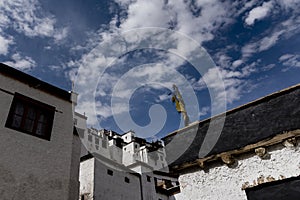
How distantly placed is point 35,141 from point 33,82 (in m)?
2.80

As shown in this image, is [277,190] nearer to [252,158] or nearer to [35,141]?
[252,158]

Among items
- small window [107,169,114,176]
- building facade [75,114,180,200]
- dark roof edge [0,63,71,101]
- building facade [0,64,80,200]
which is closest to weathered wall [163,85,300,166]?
building facade [75,114,180,200]

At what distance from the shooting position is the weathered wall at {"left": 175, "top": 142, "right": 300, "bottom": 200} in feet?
19.4

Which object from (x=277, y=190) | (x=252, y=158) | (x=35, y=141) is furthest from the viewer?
(x=35, y=141)

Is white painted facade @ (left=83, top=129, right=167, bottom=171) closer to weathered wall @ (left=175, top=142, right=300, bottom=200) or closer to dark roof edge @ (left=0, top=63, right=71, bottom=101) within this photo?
dark roof edge @ (left=0, top=63, right=71, bottom=101)

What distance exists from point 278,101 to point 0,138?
31.1 feet

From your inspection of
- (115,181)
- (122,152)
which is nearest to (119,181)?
(115,181)

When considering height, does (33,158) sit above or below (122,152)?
below

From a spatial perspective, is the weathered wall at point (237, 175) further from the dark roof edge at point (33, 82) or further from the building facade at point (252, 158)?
the dark roof edge at point (33, 82)

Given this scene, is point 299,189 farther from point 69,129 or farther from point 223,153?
point 69,129

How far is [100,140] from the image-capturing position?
4756 centimetres

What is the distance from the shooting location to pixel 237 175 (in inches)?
257

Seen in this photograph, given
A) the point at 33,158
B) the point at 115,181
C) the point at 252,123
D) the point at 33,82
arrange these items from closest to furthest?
1. the point at 252,123
2. the point at 33,158
3. the point at 33,82
4. the point at 115,181

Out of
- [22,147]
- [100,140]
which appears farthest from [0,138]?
[100,140]
